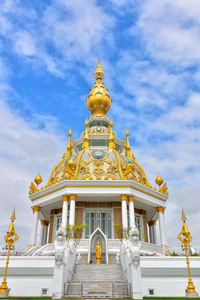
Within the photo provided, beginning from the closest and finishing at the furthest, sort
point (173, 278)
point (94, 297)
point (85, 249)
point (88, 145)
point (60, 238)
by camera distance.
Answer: point (94, 297) → point (60, 238) → point (173, 278) → point (85, 249) → point (88, 145)

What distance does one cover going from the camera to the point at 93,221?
27.9 metres

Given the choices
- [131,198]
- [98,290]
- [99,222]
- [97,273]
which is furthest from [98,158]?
[98,290]

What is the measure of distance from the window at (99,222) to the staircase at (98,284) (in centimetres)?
922

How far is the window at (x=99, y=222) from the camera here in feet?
89.5

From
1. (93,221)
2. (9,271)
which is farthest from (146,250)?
(9,271)

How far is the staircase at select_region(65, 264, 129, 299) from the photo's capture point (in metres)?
14.0

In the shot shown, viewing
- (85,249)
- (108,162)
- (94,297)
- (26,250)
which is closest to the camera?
(94,297)

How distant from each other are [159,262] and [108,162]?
13.8m

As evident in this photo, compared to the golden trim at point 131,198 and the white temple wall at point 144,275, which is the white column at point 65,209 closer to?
the golden trim at point 131,198

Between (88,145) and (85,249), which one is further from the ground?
(88,145)

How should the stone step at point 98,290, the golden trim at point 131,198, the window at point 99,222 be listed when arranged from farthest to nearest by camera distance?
the window at point 99,222
the golden trim at point 131,198
the stone step at point 98,290

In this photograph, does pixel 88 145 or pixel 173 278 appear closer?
pixel 173 278

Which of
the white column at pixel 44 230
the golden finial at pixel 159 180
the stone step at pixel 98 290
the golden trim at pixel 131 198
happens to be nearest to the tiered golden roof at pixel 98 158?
the golden finial at pixel 159 180

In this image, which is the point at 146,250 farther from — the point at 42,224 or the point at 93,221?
the point at 42,224
